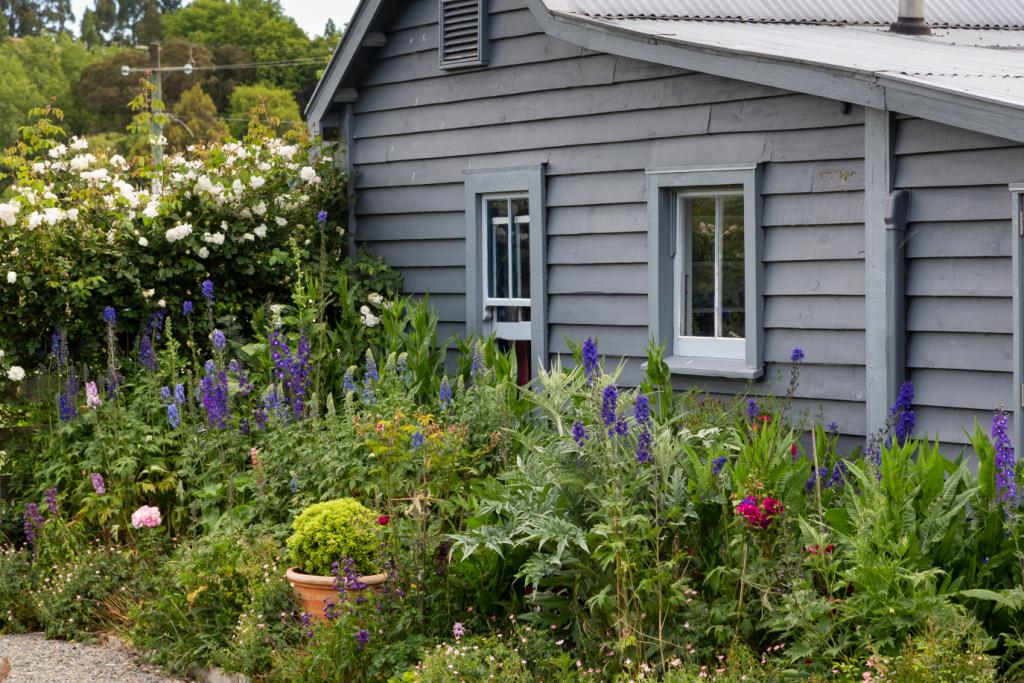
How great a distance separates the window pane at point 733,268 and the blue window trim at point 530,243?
1548 millimetres

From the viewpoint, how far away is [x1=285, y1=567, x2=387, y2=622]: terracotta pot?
6.68m

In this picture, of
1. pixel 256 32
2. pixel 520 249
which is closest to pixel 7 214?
pixel 520 249

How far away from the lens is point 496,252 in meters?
10.4

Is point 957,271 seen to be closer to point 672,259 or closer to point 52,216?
point 672,259

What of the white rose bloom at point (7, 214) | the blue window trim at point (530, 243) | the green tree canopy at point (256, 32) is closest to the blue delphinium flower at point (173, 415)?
the white rose bloom at point (7, 214)

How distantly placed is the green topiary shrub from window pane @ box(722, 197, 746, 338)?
2969mm

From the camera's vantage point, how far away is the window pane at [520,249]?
33.6 ft

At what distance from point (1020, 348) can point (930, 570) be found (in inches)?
85.1

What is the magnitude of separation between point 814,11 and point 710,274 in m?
3.12

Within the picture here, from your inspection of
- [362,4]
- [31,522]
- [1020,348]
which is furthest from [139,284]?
[1020,348]

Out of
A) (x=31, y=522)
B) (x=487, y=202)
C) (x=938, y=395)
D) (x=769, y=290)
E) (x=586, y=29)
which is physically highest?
(x=586, y=29)

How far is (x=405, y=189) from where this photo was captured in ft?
36.6

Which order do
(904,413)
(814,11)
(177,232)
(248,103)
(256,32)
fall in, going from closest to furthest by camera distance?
(904,413)
(177,232)
(814,11)
(248,103)
(256,32)

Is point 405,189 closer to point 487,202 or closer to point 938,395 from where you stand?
point 487,202
